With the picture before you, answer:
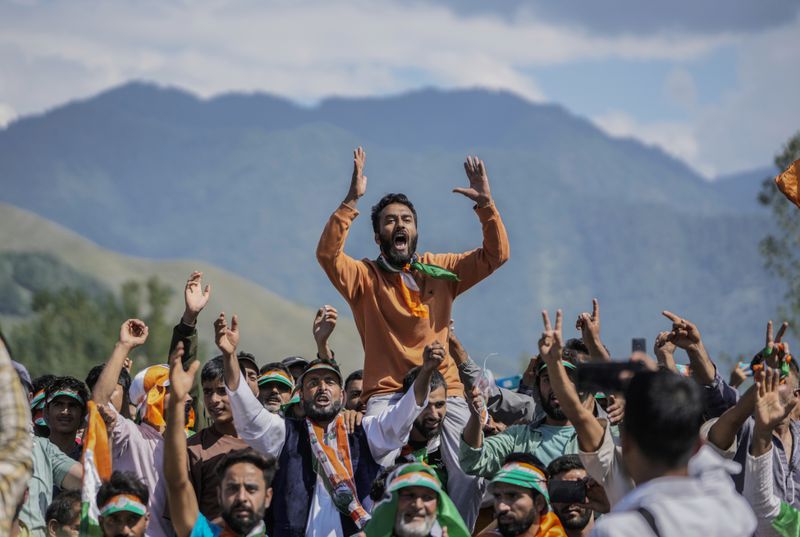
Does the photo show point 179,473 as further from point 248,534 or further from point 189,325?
point 189,325

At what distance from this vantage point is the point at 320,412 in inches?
302

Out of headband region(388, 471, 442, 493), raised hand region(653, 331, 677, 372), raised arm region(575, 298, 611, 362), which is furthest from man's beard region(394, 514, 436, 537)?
raised hand region(653, 331, 677, 372)

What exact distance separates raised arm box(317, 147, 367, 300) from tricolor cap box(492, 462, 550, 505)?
5.18ft

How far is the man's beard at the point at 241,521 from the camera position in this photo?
6.48 metres

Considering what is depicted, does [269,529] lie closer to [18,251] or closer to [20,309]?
[20,309]

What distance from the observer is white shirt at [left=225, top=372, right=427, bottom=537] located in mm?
7098

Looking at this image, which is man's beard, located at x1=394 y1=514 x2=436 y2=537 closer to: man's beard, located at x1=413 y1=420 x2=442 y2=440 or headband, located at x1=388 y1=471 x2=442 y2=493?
headband, located at x1=388 y1=471 x2=442 y2=493

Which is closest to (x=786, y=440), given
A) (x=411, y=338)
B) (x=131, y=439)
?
(x=411, y=338)

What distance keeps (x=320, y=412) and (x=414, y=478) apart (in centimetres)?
117

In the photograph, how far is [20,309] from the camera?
279 ft

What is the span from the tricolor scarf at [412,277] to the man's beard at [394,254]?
21 mm

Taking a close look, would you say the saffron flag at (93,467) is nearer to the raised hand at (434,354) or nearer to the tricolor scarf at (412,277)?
the raised hand at (434,354)

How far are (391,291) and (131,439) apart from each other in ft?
5.93

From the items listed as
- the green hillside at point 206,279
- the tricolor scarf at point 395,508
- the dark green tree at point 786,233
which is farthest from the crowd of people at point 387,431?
the green hillside at point 206,279
